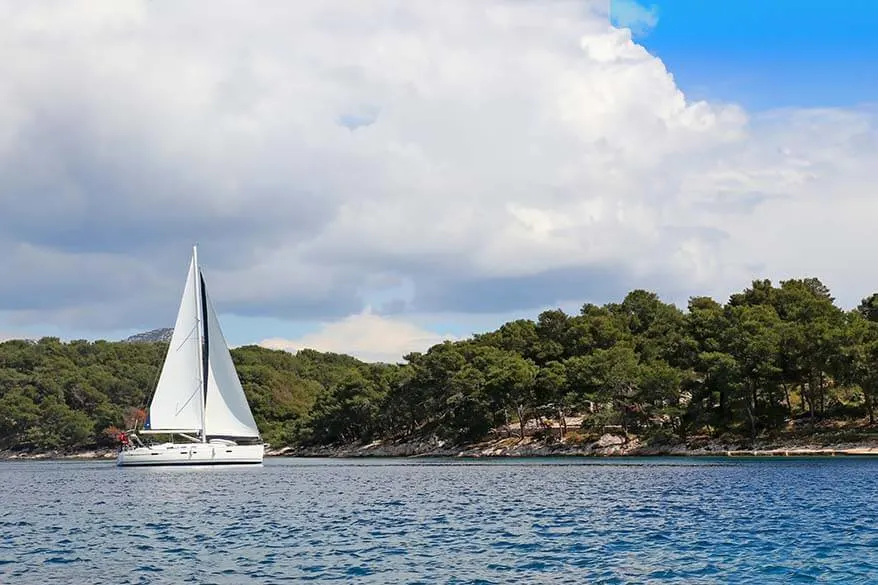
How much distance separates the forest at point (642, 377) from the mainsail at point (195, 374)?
43748 mm

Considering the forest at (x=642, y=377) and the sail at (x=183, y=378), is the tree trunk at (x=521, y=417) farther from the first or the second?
the sail at (x=183, y=378)

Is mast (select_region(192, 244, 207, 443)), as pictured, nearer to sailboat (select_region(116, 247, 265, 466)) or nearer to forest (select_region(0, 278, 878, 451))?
sailboat (select_region(116, 247, 265, 466))

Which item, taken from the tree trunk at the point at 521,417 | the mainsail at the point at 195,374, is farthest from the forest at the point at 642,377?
the mainsail at the point at 195,374

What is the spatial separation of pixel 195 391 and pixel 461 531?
218 feet

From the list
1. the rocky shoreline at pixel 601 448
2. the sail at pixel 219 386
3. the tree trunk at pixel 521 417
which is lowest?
the rocky shoreline at pixel 601 448

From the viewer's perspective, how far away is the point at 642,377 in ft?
→ 385

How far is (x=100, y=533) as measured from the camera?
40344mm

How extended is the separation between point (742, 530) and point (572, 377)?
289 feet

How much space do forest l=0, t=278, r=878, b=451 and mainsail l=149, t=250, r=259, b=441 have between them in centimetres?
4375

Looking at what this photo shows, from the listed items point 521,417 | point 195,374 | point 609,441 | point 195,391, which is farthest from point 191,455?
point 609,441

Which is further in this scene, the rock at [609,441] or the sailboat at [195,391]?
the rock at [609,441]

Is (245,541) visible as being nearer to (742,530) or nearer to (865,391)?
(742,530)

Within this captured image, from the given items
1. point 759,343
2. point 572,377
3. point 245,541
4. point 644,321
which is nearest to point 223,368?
point 572,377

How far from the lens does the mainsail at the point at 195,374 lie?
99.2m
